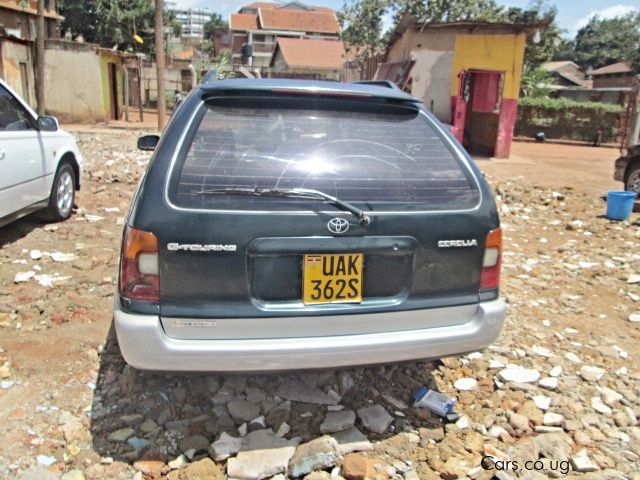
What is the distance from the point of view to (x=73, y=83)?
19.9m

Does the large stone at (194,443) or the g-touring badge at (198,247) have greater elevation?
the g-touring badge at (198,247)

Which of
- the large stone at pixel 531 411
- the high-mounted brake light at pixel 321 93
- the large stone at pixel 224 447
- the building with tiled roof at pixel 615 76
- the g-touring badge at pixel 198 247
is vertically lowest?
the large stone at pixel 531 411

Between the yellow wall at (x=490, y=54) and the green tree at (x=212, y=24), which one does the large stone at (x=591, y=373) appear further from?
the green tree at (x=212, y=24)

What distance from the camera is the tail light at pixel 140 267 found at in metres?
2.35

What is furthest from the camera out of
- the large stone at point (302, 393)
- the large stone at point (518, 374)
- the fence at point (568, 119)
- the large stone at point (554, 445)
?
the fence at point (568, 119)

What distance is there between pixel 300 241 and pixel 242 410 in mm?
1100

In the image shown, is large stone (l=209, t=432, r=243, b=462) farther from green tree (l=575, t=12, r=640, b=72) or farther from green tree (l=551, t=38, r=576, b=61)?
green tree (l=551, t=38, r=576, b=61)

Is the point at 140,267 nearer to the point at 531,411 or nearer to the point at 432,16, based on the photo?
the point at 531,411

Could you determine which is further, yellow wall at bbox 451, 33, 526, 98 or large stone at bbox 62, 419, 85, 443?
yellow wall at bbox 451, 33, 526, 98

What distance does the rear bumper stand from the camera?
2.38 m

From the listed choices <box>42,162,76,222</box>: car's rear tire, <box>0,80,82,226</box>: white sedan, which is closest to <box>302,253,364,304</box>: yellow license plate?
<box>0,80,82,226</box>: white sedan

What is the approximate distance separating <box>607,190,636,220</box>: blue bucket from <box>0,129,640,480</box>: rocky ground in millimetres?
3822

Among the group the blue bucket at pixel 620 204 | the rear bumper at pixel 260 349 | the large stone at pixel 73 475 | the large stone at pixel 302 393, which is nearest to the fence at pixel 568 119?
the blue bucket at pixel 620 204

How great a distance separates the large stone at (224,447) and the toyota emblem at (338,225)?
1.16 m
